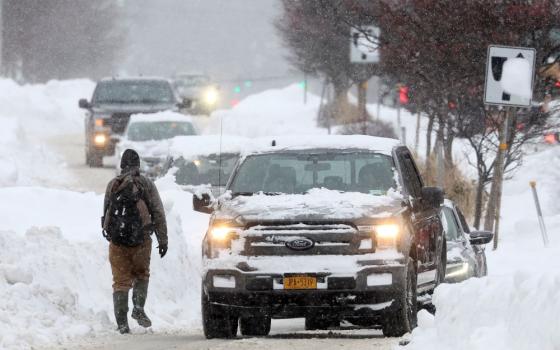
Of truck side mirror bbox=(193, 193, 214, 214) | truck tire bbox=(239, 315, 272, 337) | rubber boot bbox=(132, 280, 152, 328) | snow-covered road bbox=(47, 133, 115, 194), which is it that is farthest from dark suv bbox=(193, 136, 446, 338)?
snow-covered road bbox=(47, 133, 115, 194)

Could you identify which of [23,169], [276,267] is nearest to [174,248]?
[276,267]

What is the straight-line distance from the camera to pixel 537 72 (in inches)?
852

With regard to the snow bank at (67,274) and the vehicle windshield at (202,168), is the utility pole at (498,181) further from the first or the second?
the snow bank at (67,274)

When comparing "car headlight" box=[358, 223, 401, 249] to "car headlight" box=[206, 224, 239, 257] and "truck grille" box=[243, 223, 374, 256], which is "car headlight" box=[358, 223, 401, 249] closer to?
"truck grille" box=[243, 223, 374, 256]

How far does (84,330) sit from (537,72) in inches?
441

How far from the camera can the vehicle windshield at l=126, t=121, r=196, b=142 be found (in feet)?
95.5

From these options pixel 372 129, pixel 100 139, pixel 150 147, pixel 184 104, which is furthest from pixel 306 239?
pixel 372 129

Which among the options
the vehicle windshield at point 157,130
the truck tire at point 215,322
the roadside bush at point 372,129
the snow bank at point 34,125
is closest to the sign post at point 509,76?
the truck tire at point 215,322

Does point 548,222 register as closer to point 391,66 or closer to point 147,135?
point 391,66

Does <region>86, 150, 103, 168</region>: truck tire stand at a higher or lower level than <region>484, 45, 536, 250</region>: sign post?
lower

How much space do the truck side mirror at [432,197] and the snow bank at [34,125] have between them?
586 inches

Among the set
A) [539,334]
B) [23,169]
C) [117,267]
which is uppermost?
[539,334]

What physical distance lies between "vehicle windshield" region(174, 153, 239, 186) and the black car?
7129mm

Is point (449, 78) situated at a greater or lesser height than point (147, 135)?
greater
